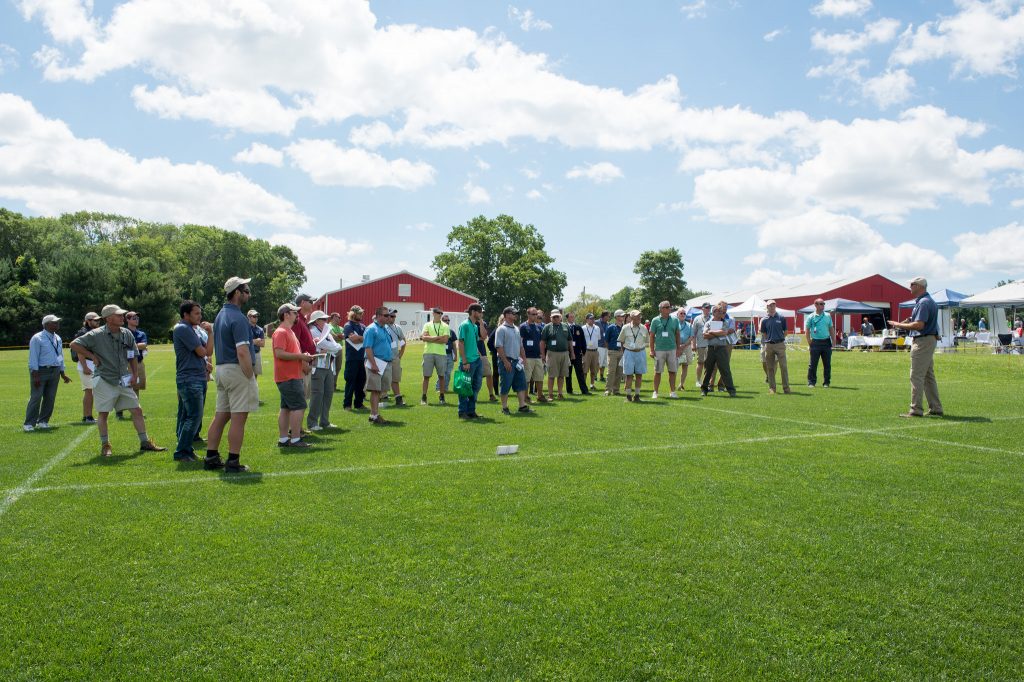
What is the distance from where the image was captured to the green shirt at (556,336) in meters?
13.8

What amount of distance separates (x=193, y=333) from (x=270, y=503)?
306 cm

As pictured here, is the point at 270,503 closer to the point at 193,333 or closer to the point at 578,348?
the point at 193,333

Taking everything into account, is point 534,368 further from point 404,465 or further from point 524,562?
point 524,562

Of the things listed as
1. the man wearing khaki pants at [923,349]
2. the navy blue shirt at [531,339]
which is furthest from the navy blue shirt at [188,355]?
the man wearing khaki pants at [923,349]

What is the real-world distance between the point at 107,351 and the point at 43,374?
354cm

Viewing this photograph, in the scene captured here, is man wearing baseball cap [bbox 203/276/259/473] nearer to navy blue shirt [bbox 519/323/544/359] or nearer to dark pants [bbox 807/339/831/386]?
navy blue shirt [bbox 519/323/544/359]

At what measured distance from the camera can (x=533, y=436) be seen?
9.17m

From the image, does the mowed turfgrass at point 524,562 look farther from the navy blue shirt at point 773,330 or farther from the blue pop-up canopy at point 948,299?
the blue pop-up canopy at point 948,299

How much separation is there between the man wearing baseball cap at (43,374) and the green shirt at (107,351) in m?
3.12

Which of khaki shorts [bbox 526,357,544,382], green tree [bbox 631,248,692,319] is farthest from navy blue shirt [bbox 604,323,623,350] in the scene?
green tree [bbox 631,248,692,319]

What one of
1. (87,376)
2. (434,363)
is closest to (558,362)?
(434,363)

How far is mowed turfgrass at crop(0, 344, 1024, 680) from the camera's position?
3.17m

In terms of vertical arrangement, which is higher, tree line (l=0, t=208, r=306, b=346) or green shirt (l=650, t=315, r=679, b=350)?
tree line (l=0, t=208, r=306, b=346)

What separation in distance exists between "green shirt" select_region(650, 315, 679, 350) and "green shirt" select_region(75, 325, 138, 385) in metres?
9.81
